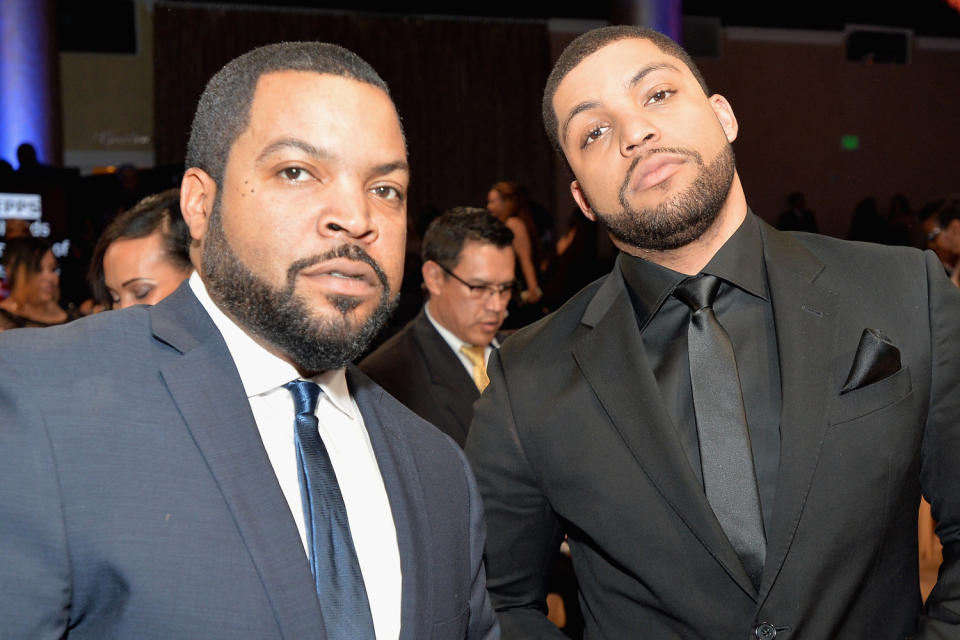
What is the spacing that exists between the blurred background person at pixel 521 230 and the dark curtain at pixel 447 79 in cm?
544

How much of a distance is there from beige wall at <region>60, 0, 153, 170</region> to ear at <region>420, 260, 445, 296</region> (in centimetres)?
831

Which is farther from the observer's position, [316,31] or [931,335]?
[316,31]

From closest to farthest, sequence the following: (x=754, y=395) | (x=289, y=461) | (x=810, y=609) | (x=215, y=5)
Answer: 1. (x=289, y=461)
2. (x=810, y=609)
3. (x=754, y=395)
4. (x=215, y=5)

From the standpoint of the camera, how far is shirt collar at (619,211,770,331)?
5.61 ft

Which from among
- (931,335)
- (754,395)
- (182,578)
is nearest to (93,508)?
(182,578)

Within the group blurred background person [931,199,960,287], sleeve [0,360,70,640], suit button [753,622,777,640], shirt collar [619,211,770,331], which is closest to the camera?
sleeve [0,360,70,640]

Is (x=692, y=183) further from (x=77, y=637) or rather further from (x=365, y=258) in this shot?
(x=77, y=637)

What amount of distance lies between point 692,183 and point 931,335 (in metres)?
0.49

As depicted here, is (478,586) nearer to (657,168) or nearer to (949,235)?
(657,168)

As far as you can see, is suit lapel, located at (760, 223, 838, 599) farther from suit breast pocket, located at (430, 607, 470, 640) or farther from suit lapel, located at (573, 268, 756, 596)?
suit breast pocket, located at (430, 607, 470, 640)

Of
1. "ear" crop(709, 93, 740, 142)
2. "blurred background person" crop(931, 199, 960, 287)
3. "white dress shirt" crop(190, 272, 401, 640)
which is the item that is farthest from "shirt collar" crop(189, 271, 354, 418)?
"blurred background person" crop(931, 199, 960, 287)

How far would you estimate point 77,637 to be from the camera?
3.49ft

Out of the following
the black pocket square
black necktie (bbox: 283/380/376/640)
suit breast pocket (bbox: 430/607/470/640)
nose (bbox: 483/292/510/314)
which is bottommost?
nose (bbox: 483/292/510/314)

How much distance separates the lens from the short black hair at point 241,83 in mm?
1324
